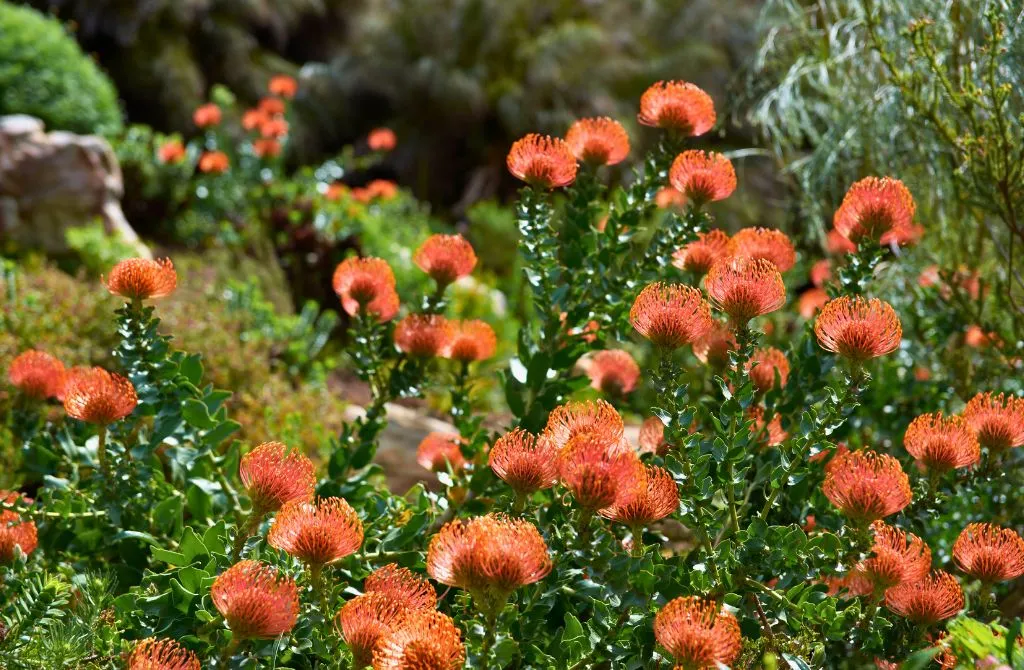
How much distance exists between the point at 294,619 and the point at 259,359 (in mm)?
2469

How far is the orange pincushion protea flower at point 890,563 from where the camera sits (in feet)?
4.75

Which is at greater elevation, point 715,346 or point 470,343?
point 715,346

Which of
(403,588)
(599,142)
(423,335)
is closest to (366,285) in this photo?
(423,335)

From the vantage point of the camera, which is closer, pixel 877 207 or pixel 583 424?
pixel 583 424

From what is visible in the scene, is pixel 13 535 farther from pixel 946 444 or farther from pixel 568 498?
pixel 946 444

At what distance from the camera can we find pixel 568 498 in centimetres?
166

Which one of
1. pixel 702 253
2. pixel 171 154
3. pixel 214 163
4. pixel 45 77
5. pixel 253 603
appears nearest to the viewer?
pixel 253 603

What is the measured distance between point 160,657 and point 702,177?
46.8 inches

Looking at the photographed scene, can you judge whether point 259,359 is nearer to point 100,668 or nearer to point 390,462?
point 390,462

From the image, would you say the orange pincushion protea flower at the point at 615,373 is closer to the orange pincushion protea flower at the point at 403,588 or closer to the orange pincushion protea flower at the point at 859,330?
the orange pincushion protea flower at the point at 859,330

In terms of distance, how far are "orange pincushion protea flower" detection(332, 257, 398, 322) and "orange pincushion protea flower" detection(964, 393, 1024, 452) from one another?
42.9 inches

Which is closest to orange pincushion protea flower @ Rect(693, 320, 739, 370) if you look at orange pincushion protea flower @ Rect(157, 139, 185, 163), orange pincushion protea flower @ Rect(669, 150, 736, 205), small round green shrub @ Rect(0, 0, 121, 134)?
orange pincushion protea flower @ Rect(669, 150, 736, 205)

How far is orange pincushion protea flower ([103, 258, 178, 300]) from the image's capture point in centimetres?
170

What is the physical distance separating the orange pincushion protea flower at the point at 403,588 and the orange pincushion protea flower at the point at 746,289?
0.60 meters
